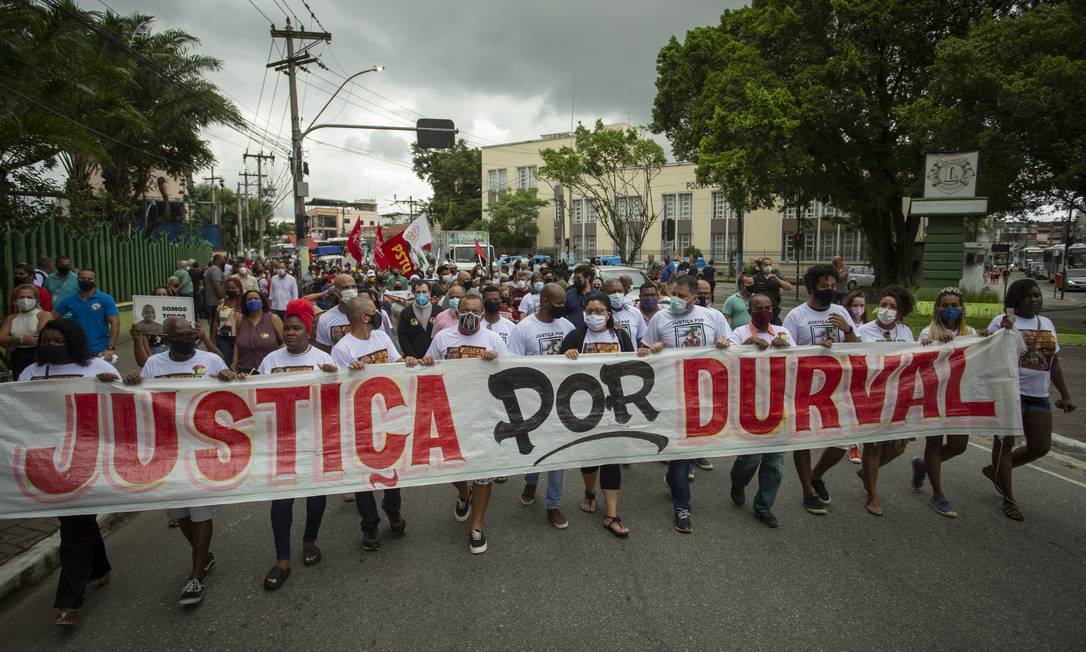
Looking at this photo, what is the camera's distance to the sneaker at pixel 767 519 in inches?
184

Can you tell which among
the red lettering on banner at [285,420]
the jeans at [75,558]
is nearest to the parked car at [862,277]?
the red lettering on banner at [285,420]

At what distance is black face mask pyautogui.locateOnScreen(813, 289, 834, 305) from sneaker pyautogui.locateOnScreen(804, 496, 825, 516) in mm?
1536

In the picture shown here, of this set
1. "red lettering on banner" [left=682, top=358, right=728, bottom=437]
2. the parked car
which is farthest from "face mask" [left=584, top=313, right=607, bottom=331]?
the parked car

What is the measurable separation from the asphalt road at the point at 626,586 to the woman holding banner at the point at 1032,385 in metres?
0.34

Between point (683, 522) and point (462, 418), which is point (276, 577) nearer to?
point (462, 418)

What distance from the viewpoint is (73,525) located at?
12.3ft

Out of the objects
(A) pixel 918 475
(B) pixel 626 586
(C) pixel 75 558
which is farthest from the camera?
(A) pixel 918 475

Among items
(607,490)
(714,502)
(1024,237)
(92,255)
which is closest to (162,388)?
(607,490)

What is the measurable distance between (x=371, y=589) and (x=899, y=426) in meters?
4.03

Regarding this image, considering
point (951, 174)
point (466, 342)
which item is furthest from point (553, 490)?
point (951, 174)

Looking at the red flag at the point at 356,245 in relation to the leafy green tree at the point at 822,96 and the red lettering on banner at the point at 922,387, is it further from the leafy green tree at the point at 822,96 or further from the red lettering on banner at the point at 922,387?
the red lettering on banner at the point at 922,387

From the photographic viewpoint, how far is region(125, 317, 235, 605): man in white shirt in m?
3.88

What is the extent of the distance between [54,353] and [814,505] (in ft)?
17.4

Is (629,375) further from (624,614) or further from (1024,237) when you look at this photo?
(1024,237)
